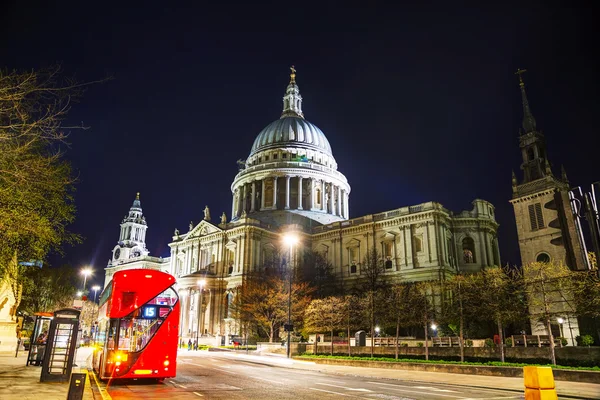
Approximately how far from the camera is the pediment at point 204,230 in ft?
238

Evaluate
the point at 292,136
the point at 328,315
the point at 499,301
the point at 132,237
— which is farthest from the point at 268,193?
the point at 499,301

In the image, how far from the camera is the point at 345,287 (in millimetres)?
66938

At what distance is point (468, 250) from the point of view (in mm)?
64750

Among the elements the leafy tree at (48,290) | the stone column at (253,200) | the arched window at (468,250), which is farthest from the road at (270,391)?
the stone column at (253,200)

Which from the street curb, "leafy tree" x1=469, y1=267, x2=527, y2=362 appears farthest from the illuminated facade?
the street curb

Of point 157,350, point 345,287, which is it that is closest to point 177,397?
point 157,350

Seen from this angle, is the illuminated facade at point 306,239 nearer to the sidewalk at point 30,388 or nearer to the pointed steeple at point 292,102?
the pointed steeple at point 292,102

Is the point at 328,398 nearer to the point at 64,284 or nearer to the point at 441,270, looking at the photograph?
the point at 441,270

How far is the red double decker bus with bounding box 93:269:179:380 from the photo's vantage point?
16.5 metres

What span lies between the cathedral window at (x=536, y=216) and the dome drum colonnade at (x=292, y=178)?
4144 cm

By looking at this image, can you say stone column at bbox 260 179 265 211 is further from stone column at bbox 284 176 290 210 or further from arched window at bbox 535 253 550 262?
arched window at bbox 535 253 550 262

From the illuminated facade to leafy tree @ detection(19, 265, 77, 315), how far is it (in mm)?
17174

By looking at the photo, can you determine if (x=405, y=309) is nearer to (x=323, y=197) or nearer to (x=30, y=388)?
(x=30, y=388)

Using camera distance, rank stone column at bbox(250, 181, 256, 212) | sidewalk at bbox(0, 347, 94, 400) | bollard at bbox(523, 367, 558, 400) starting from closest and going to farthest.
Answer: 1. bollard at bbox(523, 367, 558, 400)
2. sidewalk at bbox(0, 347, 94, 400)
3. stone column at bbox(250, 181, 256, 212)
